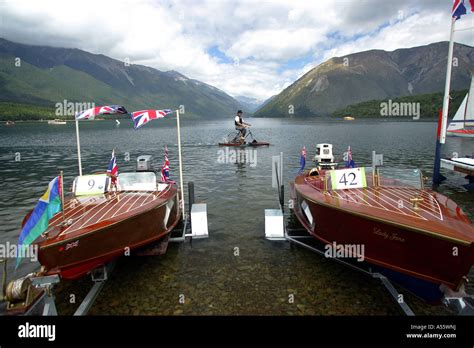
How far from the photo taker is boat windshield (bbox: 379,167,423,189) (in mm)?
10008

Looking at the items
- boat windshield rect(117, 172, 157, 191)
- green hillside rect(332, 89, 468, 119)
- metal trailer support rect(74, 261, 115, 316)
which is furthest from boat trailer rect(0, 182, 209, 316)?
green hillside rect(332, 89, 468, 119)

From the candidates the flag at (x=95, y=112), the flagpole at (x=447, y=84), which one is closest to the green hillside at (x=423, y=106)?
the flagpole at (x=447, y=84)

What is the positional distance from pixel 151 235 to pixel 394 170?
9.54 meters

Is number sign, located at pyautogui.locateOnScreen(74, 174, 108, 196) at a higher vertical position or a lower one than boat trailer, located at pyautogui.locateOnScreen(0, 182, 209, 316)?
higher

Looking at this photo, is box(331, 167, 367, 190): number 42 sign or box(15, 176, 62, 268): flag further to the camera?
box(331, 167, 367, 190): number 42 sign

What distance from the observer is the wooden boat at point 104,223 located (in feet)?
22.3

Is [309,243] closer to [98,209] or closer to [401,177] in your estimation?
[401,177]

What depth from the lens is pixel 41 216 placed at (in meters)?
6.17

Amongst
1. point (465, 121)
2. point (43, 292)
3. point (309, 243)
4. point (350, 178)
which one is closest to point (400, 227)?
point (350, 178)

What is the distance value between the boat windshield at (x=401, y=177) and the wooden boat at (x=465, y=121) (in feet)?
66.7

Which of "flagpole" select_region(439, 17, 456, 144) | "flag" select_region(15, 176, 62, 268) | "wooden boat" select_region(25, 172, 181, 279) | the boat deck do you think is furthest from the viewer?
"flagpole" select_region(439, 17, 456, 144)

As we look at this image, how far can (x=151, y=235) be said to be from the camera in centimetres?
912

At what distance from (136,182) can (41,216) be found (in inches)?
205

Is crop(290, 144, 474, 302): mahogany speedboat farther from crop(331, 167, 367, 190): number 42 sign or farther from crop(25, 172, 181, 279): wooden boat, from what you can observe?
crop(25, 172, 181, 279): wooden boat
